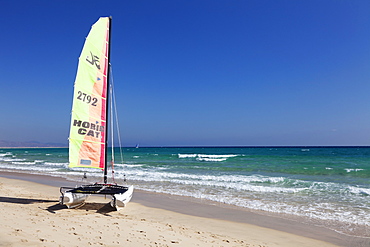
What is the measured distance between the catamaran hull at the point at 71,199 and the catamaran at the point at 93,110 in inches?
1.6

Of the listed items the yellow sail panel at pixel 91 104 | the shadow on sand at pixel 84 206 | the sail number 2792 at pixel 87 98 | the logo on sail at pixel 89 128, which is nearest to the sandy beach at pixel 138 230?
the shadow on sand at pixel 84 206

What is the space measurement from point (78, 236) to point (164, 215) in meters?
3.64

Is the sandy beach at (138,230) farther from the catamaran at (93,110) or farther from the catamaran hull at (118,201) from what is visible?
the catamaran at (93,110)

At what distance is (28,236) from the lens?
15.9 ft

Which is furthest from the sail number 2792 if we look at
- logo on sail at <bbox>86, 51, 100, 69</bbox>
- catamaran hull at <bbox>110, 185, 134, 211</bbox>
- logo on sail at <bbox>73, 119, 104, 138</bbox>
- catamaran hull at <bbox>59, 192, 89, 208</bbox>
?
catamaran hull at <bbox>110, 185, 134, 211</bbox>

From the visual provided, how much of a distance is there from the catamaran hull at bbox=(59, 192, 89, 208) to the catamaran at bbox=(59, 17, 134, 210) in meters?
0.04

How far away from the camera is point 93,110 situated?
1021 cm

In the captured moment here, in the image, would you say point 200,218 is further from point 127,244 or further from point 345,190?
point 345,190

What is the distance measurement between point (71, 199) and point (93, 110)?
3.30m

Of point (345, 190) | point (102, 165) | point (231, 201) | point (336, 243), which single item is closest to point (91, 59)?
point (102, 165)

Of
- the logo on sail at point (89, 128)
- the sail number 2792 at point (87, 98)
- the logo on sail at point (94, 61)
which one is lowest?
the logo on sail at point (89, 128)

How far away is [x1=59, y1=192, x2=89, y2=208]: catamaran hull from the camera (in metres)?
8.50

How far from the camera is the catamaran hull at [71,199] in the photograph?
850 cm

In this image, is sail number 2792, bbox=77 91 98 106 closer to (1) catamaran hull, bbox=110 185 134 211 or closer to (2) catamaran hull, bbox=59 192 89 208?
(2) catamaran hull, bbox=59 192 89 208
